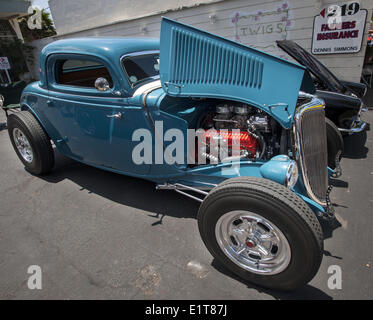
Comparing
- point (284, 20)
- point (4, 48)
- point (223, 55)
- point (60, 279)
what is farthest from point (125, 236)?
point (4, 48)

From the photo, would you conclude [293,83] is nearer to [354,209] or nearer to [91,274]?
[354,209]

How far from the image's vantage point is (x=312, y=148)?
88.2 inches

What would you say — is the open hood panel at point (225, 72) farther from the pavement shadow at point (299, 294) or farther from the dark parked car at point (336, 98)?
the dark parked car at point (336, 98)

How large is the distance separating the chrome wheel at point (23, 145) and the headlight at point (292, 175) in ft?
11.7

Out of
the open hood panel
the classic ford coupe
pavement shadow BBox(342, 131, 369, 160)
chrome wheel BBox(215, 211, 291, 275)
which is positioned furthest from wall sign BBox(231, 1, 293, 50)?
chrome wheel BBox(215, 211, 291, 275)

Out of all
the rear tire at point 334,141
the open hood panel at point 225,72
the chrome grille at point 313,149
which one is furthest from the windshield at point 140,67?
the rear tire at point 334,141

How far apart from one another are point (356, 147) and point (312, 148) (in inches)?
106

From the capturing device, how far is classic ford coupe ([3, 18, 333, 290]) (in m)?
1.83

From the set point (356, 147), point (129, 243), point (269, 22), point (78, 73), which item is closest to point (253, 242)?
point (129, 243)

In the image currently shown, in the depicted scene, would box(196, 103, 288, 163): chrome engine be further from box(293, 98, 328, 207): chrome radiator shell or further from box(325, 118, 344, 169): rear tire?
box(325, 118, 344, 169): rear tire

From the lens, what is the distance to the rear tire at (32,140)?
3.53m

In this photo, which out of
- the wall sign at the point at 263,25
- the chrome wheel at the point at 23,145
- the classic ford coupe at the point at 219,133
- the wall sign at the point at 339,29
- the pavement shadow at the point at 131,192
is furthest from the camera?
the wall sign at the point at 263,25

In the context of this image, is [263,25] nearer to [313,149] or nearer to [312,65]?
[312,65]
